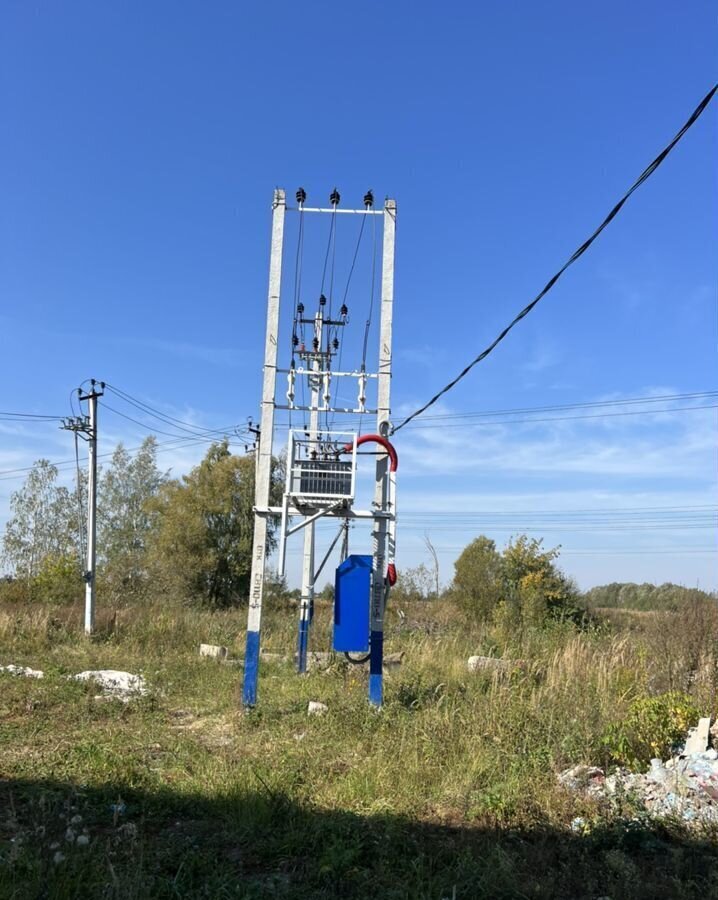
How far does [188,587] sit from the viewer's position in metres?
27.9

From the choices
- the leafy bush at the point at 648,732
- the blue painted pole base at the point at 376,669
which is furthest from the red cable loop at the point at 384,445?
the leafy bush at the point at 648,732

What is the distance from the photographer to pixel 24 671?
990 cm

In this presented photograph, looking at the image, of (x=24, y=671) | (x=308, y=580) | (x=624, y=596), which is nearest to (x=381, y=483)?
(x=308, y=580)

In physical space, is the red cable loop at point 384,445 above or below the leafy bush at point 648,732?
above

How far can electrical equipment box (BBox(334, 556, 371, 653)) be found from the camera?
23.2ft

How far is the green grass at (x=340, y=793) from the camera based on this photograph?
Answer: 11.4 feet

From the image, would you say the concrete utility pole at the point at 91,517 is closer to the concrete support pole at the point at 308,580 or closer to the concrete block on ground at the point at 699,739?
the concrete support pole at the point at 308,580

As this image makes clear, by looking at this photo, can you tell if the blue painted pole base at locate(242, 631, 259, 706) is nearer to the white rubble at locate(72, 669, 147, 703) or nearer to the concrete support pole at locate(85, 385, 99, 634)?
the white rubble at locate(72, 669, 147, 703)

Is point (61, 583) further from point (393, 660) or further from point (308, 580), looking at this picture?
point (308, 580)

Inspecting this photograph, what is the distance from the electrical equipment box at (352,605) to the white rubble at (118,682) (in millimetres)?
3001

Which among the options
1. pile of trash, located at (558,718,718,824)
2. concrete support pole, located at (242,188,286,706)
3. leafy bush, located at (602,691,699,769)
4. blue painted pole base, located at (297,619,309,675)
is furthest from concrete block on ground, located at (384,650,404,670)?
pile of trash, located at (558,718,718,824)

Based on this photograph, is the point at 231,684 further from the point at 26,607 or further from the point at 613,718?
the point at 26,607

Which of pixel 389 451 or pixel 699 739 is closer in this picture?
pixel 699 739

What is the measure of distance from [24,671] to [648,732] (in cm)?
843
